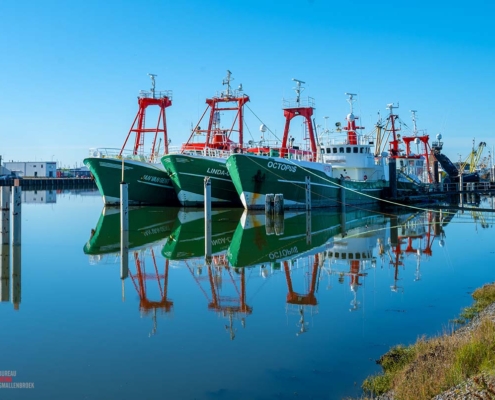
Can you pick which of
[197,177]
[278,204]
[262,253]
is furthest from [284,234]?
[197,177]

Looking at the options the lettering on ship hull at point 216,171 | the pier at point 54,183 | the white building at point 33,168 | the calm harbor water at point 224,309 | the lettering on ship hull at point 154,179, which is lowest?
the calm harbor water at point 224,309

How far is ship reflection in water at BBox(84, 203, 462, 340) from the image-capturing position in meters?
10.1

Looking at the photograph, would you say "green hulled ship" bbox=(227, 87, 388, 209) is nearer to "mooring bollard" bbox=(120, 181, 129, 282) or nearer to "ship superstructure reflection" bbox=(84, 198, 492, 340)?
"ship superstructure reflection" bbox=(84, 198, 492, 340)

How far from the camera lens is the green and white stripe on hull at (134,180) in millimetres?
31750

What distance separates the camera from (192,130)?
35844mm

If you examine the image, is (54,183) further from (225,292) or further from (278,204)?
(225,292)

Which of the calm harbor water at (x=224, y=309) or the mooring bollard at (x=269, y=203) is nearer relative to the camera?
the calm harbor water at (x=224, y=309)

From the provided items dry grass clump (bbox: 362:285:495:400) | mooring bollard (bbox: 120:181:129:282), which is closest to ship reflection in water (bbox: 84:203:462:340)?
mooring bollard (bbox: 120:181:129:282)

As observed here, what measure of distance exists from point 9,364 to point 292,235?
13.0 m

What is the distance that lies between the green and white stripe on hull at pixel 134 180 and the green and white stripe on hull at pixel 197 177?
8.42 feet

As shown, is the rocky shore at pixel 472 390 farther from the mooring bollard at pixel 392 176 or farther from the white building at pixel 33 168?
the white building at pixel 33 168

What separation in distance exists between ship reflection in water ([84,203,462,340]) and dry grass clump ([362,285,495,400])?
186 centimetres

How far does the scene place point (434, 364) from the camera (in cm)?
573

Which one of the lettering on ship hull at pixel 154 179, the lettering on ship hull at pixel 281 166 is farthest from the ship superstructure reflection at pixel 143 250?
the lettering on ship hull at pixel 281 166
